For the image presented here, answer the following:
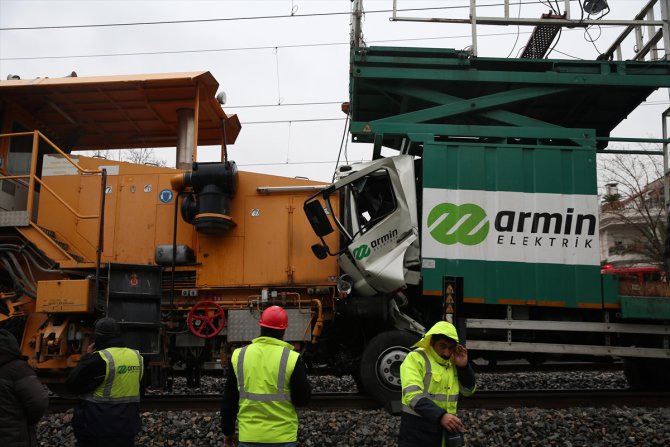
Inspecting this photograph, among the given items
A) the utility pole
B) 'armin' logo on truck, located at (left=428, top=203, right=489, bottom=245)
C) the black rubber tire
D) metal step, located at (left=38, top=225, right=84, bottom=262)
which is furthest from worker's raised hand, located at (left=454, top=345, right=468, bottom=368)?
the black rubber tire

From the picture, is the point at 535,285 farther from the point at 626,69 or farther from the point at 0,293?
the point at 0,293

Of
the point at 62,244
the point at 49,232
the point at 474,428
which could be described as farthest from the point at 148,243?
the point at 474,428

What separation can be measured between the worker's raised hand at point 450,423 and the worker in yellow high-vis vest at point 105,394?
2382 mm

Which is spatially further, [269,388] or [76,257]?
[76,257]

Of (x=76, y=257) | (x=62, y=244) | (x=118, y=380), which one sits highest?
(x=62, y=244)

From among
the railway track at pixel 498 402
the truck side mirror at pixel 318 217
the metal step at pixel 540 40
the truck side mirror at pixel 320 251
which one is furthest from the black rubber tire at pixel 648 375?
the truck side mirror at pixel 318 217

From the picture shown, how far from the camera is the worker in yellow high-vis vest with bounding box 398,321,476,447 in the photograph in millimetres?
3400

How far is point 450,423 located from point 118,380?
250 cm

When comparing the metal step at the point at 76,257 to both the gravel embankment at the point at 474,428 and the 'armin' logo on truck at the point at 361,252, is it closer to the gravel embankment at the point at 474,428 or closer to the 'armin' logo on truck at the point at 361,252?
the gravel embankment at the point at 474,428

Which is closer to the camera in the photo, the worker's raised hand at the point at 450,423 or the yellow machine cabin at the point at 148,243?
the worker's raised hand at the point at 450,423

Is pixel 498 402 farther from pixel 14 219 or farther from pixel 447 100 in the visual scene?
pixel 14 219

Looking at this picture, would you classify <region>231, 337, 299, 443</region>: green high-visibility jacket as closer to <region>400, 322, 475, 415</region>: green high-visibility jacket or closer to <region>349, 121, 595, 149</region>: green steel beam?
<region>400, 322, 475, 415</region>: green high-visibility jacket

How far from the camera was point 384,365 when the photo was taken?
20.9 ft

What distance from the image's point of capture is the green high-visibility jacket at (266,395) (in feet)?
11.2
